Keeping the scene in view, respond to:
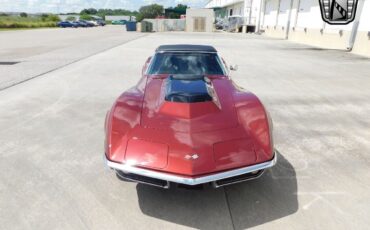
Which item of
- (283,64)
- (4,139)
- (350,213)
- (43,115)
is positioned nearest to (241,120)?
(350,213)

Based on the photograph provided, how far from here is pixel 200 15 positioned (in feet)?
156

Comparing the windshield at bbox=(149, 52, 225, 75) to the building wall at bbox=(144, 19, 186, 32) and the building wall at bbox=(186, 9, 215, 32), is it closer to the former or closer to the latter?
the building wall at bbox=(186, 9, 215, 32)

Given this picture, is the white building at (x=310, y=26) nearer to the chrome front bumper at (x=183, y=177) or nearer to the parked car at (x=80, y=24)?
the chrome front bumper at (x=183, y=177)

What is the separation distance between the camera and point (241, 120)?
3.13 metres

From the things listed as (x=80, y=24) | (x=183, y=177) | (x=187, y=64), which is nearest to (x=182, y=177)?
(x=183, y=177)

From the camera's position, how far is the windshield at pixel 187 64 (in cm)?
457

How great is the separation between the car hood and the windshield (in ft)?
3.34

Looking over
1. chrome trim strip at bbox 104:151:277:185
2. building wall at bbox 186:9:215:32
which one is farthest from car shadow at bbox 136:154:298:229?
building wall at bbox 186:9:215:32

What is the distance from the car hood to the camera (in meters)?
2.96

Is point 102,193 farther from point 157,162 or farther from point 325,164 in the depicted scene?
point 325,164

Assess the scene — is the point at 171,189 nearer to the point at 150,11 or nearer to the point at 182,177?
the point at 182,177

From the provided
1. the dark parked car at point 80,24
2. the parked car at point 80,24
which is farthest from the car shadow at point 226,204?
the parked car at point 80,24

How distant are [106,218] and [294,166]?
8.07 feet

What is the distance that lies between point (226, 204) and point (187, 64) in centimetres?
244
